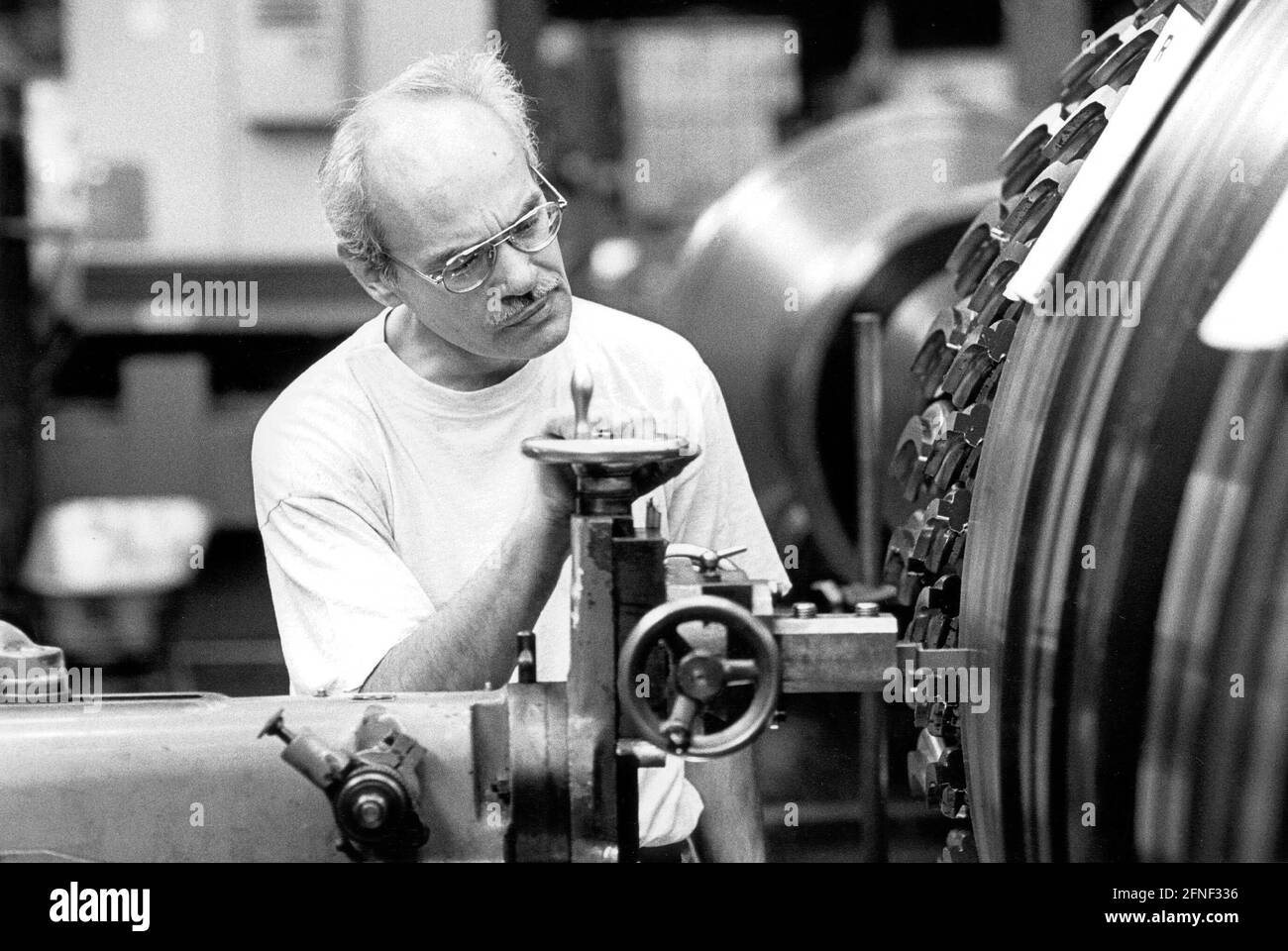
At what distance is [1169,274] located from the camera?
0.73 metres

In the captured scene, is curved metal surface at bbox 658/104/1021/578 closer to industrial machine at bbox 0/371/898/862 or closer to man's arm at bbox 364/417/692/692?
man's arm at bbox 364/417/692/692

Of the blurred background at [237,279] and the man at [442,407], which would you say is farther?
the blurred background at [237,279]

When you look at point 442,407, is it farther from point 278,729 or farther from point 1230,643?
point 1230,643

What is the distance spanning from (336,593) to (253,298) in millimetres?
361

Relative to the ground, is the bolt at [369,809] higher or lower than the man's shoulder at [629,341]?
lower

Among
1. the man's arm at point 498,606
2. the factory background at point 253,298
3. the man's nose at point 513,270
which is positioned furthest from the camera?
the factory background at point 253,298

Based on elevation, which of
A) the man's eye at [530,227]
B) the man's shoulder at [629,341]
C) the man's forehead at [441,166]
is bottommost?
the man's shoulder at [629,341]

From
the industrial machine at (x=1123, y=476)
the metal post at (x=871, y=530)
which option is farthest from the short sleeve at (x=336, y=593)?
the metal post at (x=871, y=530)

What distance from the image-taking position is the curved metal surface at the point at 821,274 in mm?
2051

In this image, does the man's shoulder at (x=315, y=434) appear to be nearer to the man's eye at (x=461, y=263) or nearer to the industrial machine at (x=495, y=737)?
the man's eye at (x=461, y=263)

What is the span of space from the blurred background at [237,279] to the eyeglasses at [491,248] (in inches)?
14.5
